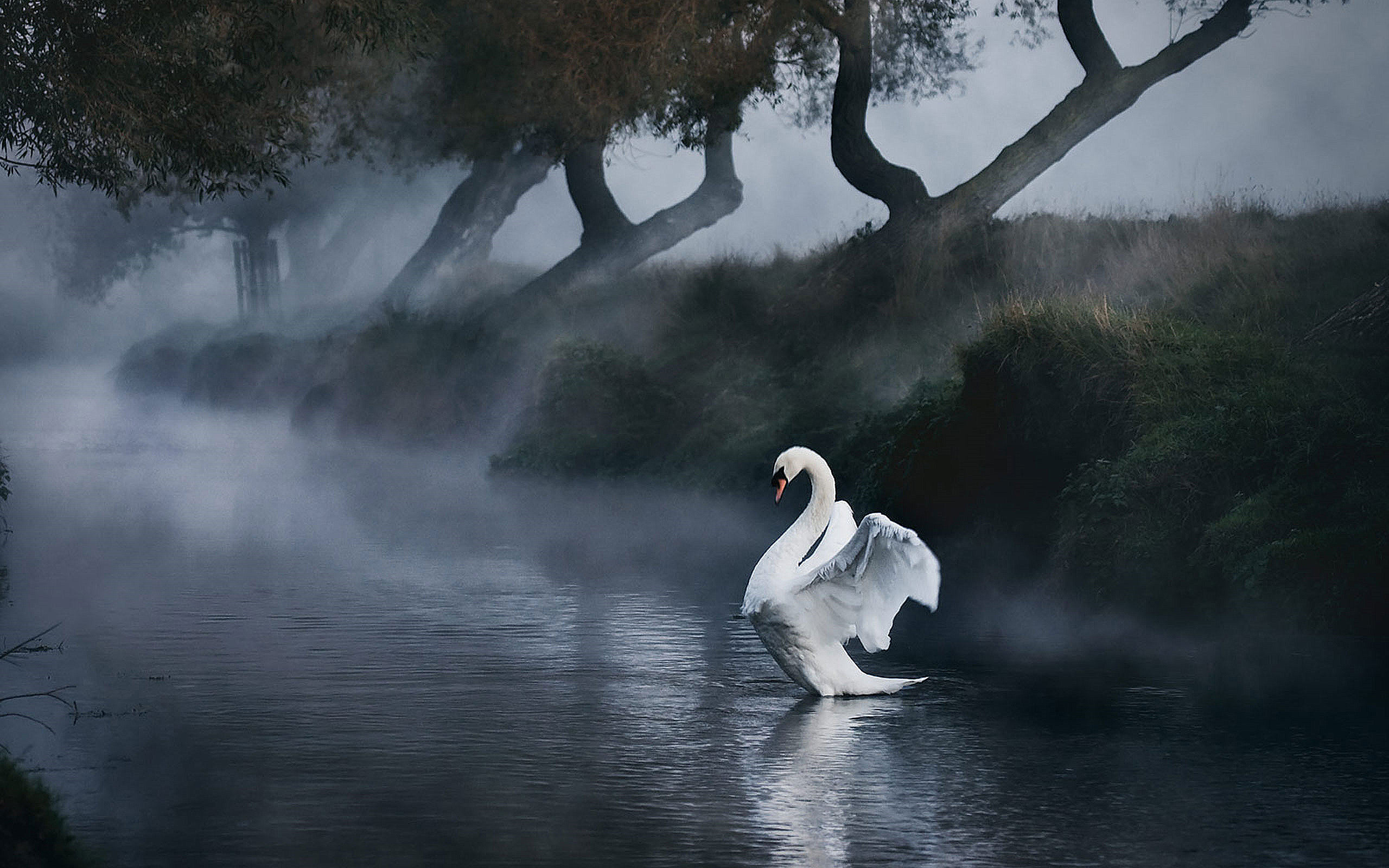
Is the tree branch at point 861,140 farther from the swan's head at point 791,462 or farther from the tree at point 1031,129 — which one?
the swan's head at point 791,462

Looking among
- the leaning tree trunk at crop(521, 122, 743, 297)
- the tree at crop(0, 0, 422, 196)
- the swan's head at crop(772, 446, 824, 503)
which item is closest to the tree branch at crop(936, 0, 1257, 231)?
the leaning tree trunk at crop(521, 122, 743, 297)

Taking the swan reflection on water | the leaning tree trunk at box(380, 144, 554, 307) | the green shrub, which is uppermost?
the leaning tree trunk at box(380, 144, 554, 307)

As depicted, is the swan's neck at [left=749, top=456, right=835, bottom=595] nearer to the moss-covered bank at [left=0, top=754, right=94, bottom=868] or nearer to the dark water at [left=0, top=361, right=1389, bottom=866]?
the dark water at [left=0, top=361, right=1389, bottom=866]

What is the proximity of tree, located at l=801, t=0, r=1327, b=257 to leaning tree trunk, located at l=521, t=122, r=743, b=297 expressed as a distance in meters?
12.1

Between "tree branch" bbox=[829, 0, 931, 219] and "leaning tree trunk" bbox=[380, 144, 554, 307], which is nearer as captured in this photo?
"tree branch" bbox=[829, 0, 931, 219]

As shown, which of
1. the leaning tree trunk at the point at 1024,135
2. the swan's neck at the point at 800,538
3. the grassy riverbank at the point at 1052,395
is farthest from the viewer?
the leaning tree trunk at the point at 1024,135

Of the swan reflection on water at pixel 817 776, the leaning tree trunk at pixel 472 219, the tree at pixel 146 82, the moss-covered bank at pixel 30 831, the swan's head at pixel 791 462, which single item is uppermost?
the leaning tree trunk at pixel 472 219

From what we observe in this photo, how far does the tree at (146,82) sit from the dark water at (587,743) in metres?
4.25

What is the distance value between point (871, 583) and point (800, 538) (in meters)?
0.92

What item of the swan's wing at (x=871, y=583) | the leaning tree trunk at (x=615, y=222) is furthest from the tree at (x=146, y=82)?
the leaning tree trunk at (x=615, y=222)

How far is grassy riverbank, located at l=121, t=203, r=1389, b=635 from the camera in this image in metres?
15.9

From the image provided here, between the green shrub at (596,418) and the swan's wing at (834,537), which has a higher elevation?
the green shrub at (596,418)

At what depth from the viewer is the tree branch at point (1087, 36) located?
108 ft

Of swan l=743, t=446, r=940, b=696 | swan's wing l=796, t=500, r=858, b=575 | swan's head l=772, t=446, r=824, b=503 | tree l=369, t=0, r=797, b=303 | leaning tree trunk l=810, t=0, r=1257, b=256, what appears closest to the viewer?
swan l=743, t=446, r=940, b=696
